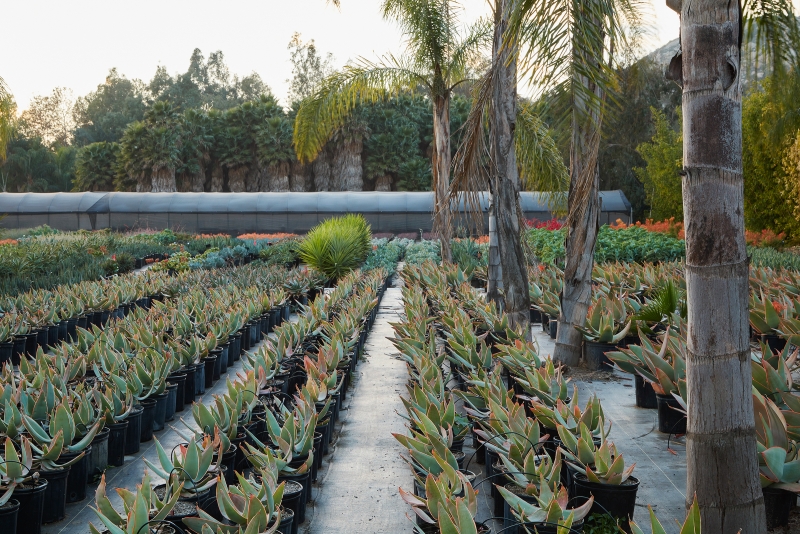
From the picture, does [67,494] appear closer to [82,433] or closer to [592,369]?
[82,433]

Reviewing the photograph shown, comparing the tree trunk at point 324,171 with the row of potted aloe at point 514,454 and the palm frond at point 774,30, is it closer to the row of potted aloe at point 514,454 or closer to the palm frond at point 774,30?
the row of potted aloe at point 514,454

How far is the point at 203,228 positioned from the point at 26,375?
82.7ft

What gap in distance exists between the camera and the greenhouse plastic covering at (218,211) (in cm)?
2905

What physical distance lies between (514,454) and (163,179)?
3901cm

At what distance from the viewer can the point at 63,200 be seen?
2922 centimetres

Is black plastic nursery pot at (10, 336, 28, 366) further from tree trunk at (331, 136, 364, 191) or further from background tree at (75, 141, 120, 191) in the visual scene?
background tree at (75, 141, 120, 191)

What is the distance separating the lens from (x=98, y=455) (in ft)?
14.1

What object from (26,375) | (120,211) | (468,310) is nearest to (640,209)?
(120,211)

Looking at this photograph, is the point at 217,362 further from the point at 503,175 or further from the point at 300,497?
the point at 300,497

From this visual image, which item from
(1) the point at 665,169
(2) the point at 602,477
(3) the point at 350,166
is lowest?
(2) the point at 602,477

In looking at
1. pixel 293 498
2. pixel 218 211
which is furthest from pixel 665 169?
pixel 293 498

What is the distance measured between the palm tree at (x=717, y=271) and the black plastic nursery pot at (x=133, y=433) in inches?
140

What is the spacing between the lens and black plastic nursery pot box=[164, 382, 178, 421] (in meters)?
5.52

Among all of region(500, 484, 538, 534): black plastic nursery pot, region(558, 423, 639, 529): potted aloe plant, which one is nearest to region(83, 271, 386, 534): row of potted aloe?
region(500, 484, 538, 534): black plastic nursery pot
